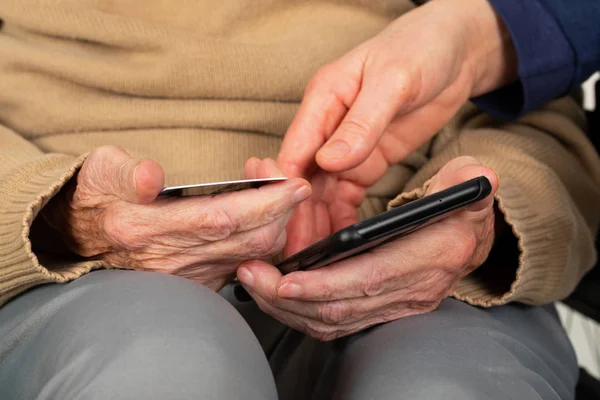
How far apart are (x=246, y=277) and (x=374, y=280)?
119mm

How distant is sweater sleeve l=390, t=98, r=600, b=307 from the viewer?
2.21ft

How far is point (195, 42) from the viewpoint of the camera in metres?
0.73

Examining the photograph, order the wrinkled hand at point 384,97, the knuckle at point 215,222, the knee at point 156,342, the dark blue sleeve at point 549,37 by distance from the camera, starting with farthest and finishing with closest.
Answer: the dark blue sleeve at point 549,37, the wrinkled hand at point 384,97, the knuckle at point 215,222, the knee at point 156,342

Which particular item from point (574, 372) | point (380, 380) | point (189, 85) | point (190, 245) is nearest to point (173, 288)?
point (190, 245)

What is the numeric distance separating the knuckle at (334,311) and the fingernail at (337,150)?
15 cm

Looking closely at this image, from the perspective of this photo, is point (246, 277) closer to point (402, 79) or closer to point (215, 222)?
point (215, 222)

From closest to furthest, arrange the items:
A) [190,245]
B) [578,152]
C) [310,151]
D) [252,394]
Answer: [252,394] → [190,245] → [310,151] → [578,152]

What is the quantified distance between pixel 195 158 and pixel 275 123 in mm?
106

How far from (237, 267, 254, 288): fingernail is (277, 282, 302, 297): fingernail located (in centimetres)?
5

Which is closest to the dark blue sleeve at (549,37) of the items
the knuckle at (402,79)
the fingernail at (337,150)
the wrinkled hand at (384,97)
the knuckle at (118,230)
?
the wrinkled hand at (384,97)

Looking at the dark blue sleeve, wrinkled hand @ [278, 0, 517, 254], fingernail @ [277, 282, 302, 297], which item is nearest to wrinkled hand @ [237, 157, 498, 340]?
fingernail @ [277, 282, 302, 297]

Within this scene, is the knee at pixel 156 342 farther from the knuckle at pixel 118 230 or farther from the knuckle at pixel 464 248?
the knuckle at pixel 464 248

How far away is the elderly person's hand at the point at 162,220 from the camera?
1.78 ft

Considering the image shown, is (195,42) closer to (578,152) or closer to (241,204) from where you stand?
(241,204)
